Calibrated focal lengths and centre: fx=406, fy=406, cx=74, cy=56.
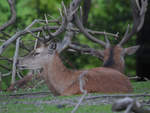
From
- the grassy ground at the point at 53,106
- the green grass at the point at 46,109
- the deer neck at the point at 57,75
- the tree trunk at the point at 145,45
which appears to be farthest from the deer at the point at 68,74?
the tree trunk at the point at 145,45

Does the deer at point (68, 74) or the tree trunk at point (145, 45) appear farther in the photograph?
the tree trunk at point (145, 45)

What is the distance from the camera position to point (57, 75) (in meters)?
5.50

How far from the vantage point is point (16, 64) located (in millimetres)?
6332

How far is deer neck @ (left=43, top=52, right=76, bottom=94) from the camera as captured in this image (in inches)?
211

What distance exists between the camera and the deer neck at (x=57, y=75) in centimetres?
537

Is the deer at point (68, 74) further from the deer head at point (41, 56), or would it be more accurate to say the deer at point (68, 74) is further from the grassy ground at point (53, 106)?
the grassy ground at point (53, 106)

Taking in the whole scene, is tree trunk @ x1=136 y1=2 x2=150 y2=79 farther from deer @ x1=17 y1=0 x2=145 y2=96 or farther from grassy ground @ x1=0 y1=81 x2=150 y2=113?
grassy ground @ x1=0 y1=81 x2=150 y2=113

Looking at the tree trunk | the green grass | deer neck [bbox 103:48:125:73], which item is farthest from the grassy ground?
the tree trunk

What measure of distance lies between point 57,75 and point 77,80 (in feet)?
1.17

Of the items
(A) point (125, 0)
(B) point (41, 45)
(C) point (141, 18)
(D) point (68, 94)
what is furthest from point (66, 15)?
(A) point (125, 0)

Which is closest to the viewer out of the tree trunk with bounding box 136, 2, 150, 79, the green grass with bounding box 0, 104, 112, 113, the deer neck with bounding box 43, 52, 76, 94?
the green grass with bounding box 0, 104, 112, 113

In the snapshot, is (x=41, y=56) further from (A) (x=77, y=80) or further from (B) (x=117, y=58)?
(B) (x=117, y=58)

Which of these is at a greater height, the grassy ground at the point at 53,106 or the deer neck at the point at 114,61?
the deer neck at the point at 114,61

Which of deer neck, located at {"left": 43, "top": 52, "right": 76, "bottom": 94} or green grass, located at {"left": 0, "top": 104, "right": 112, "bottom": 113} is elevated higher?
deer neck, located at {"left": 43, "top": 52, "right": 76, "bottom": 94}
